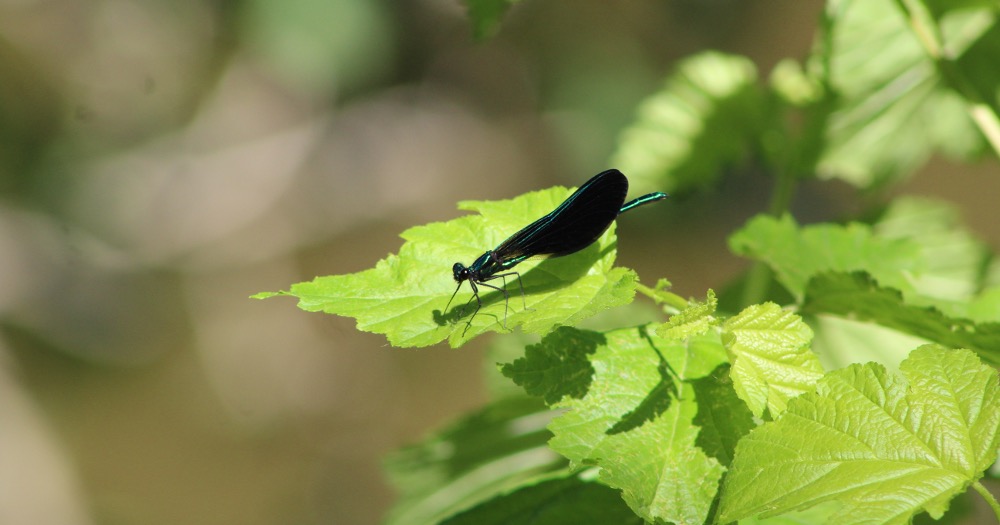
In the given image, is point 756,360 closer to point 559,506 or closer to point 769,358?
point 769,358

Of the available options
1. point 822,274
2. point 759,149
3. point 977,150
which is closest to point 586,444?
point 822,274

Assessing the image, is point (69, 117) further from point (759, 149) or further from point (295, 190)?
point (759, 149)

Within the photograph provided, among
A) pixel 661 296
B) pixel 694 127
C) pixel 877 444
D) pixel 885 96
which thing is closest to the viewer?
pixel 877 444

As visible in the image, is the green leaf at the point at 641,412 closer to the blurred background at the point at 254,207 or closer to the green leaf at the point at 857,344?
the green leaf at the point at 857,344

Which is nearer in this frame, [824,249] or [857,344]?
[824,249]

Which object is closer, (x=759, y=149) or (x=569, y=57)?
(x=759, y=149)

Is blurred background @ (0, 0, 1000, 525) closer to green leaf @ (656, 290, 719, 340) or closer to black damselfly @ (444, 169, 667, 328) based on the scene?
black damselfly @ (444, 169, 667, 328)

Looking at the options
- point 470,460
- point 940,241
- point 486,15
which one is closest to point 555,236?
point 486,15

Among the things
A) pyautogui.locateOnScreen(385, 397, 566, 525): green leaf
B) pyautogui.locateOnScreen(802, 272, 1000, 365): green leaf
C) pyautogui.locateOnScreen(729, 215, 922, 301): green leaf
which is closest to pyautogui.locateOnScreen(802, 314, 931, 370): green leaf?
pyautogui.locateOnScreen(729, 215, 922, 301): green leaf
